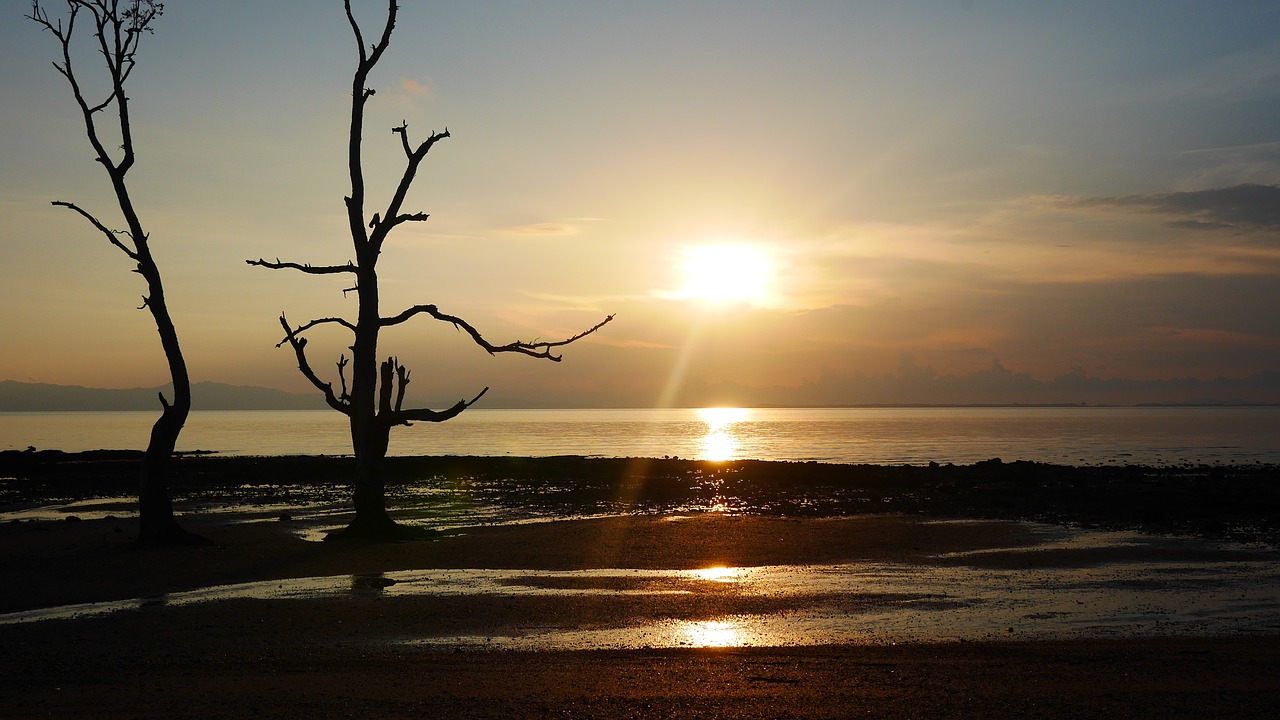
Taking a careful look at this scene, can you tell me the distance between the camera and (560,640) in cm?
1049

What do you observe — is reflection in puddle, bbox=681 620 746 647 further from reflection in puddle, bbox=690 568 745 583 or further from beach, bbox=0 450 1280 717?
reflection in puddle, bbox=690 568 745 583

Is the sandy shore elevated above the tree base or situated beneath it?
situated beneath

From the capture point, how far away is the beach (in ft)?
26.2

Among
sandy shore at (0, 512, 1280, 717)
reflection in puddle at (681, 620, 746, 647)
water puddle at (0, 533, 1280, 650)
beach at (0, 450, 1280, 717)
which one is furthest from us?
water puddle at (0, 533, 1280, 650)

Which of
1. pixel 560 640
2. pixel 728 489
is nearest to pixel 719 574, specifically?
pixel 560 640

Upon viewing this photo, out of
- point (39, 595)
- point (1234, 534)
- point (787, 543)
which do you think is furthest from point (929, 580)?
point (39, 595)

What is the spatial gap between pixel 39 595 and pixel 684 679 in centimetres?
1061

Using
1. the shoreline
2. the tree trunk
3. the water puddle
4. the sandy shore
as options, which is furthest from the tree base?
the shoreline

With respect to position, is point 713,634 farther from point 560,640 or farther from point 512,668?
point 512,668

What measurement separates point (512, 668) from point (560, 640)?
1.37m

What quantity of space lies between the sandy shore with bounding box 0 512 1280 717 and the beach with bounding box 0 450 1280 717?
0.12 feet

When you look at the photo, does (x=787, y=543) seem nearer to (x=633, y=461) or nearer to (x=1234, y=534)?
(x=1234, y=534)

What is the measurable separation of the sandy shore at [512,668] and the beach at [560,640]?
0.12ft

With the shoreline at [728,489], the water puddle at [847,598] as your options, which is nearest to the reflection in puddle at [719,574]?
the water puddle at [847,598]
